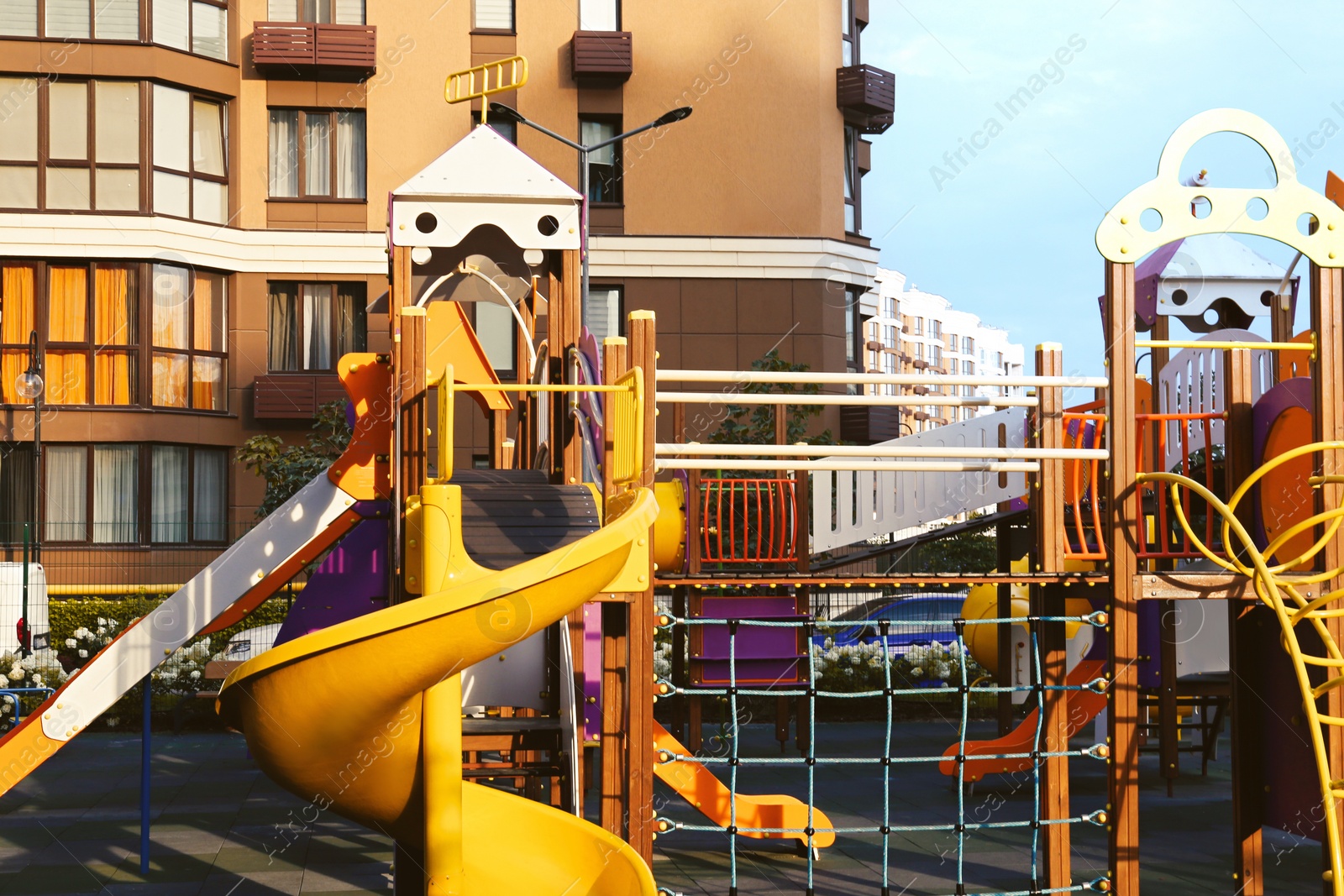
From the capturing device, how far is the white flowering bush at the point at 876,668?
48.8 feet

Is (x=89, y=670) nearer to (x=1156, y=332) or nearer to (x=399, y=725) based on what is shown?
(x=399, y=725)

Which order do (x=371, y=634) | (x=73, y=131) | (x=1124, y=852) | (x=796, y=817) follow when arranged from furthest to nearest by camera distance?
(x=73, y=131)
(x=796, y=817)
(x=1124, y=852)
(x=371, y=634)

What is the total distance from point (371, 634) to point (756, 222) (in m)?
19.3

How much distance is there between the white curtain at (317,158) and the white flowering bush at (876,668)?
12.8 meters

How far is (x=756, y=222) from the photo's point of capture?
23.1 m

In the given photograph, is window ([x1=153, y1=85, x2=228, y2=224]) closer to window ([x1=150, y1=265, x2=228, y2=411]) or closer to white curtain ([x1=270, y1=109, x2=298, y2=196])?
white curtain ([x1=270, y1=109, x2=298, y2=196])

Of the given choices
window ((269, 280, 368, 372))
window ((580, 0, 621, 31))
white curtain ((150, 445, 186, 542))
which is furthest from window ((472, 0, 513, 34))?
white curtain ((150, 445, 186, 542))

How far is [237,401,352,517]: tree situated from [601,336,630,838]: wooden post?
12222 millimetres

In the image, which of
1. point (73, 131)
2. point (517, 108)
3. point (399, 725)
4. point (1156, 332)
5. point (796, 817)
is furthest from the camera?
point (517, 108)

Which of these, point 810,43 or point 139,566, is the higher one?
point 810,43

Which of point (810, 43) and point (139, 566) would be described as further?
point (810, 43)

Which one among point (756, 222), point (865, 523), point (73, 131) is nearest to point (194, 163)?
point (73, 131)

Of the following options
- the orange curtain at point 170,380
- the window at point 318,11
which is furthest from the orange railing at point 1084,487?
the window at point 318,11

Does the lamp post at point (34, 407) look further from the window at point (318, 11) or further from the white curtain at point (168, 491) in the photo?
the window at point (318, 11)
